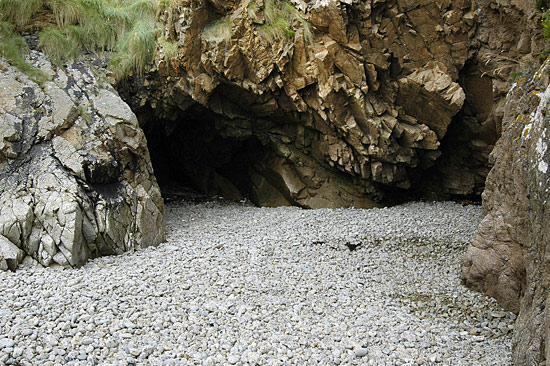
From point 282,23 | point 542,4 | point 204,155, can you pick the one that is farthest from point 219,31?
point 542,4

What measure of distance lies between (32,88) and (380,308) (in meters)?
9.17

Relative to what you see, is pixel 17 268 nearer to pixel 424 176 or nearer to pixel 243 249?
pixel 243 249

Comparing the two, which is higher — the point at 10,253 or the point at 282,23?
the point at 282,23

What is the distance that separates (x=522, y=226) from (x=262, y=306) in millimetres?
4440

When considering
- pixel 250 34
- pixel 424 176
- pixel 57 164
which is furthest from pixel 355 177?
pixel 57 164

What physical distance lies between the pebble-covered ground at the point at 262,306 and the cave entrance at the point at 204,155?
18.7ft

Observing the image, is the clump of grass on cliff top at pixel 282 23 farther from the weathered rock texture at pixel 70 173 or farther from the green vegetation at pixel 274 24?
the weathered rock texture at pixel 70 173

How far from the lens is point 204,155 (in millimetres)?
16969

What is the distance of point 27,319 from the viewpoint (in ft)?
20.3

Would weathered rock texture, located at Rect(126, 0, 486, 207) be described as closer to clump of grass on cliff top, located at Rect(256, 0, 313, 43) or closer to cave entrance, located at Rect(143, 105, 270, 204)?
clump of grass on cliff top, located at Rect(256, 0, 313, 43)

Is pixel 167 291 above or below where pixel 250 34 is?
below

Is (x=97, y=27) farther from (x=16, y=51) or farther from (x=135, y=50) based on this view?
(x=16, y=51)

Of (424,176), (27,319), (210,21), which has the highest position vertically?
(210,21)

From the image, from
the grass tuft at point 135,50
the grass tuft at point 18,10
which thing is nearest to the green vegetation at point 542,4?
the grass tuft at point 135,50
